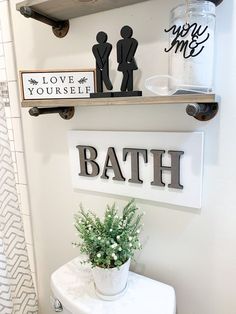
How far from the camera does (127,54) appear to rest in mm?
687

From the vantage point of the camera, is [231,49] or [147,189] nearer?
[231,49]

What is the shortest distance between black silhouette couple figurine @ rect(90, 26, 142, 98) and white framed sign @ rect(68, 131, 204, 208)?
0.14 metres

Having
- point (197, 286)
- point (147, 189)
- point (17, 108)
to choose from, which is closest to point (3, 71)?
point (17, 108)

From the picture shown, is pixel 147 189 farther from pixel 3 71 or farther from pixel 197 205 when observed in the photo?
pixel 3 71

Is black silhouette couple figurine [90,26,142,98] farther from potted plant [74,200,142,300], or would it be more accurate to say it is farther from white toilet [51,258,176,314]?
white toilet [51,258,176,314]

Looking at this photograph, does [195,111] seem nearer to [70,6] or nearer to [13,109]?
[70,6]

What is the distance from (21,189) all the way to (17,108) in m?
0.34

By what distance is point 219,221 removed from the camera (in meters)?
0.72

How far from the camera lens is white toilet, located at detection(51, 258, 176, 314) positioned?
2.35 ft

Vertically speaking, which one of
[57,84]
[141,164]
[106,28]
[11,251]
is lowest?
[11,251]

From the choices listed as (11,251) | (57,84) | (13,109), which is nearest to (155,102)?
(57,84)

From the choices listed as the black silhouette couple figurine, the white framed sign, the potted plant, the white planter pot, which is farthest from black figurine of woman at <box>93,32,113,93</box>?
the white planter pot

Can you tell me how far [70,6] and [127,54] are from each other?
23cm

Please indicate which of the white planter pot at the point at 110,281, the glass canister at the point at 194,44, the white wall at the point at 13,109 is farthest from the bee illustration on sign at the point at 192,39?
the white wall at the point at 13,109
